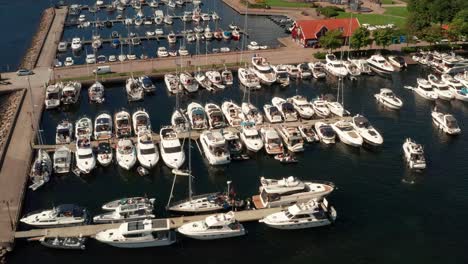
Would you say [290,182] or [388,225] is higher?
[290,182]

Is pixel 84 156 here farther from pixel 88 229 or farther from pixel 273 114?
pixel 273 114

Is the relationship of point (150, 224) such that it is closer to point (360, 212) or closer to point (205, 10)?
point (360, 212)

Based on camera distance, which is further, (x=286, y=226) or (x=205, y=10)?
(x=205, y=10)

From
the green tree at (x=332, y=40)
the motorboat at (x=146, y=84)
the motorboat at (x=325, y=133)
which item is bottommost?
the motorboat at (x=325, y=133)

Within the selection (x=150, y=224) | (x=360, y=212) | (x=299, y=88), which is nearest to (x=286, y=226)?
(x=360, y=212)

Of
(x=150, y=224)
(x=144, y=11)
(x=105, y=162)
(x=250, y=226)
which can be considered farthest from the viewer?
(x=144, y=11)

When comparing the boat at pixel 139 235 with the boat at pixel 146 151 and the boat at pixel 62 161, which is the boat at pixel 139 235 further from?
the boat at pixel 62 161

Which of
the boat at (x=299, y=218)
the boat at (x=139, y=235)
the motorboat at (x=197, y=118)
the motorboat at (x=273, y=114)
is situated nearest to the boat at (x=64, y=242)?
the boat at (x=139, y=235)
